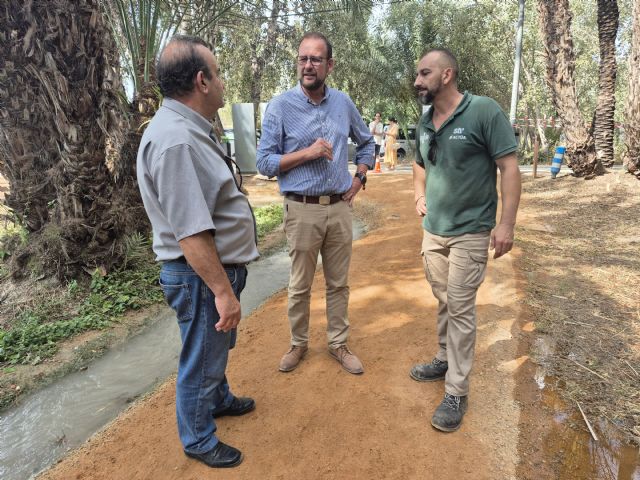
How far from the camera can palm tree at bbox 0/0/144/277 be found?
441cm

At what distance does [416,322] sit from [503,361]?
2.98ft

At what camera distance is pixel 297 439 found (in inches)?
102

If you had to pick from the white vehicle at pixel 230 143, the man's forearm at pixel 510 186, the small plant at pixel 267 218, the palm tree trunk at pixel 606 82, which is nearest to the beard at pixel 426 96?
the man's forearm at pixel 510 186

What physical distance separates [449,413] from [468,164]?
1497mm

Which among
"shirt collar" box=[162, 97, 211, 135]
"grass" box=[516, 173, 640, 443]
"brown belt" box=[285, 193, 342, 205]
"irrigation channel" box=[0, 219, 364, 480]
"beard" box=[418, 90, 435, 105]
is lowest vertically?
"irrigation channel" box=[0, 219, 364, 480]

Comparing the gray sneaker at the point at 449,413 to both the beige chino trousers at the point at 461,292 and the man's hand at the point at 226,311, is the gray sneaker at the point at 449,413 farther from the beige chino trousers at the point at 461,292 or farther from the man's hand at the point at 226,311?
the man's hand at the point at 226,311

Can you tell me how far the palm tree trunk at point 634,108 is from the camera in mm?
9195

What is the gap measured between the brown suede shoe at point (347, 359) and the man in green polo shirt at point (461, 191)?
2.28 feet

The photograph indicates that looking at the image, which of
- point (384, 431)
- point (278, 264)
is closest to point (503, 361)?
point (384, 431)

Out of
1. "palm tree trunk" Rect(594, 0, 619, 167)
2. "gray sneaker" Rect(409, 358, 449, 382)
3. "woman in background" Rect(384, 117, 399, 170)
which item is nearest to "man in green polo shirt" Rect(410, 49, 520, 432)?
"gray sneaker" Rect(409, 358, 449, 382)

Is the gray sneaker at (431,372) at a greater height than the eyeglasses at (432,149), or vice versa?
the eyeglasses at (432,149)

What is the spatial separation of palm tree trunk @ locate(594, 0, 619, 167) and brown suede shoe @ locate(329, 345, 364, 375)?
419 inches

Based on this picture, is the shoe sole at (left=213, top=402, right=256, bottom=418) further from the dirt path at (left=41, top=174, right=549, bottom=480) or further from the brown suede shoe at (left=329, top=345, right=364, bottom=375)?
the brown suede shoe at (left=329, top=345, right=364, bottom=375)

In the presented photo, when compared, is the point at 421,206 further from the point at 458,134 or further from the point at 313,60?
the point at 313,60
